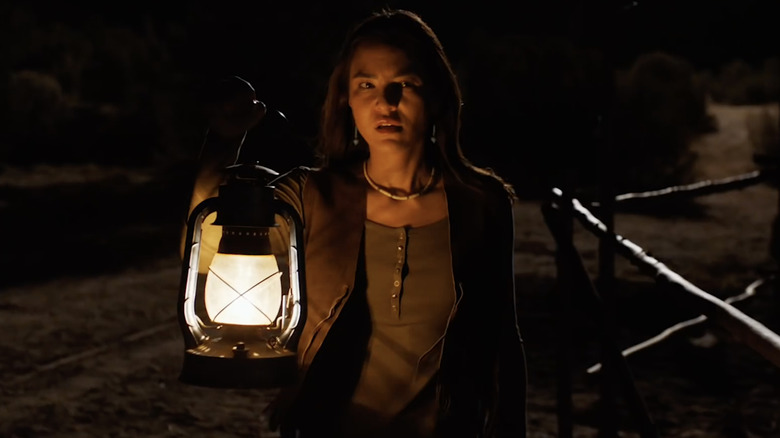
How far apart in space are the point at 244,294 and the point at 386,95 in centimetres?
50

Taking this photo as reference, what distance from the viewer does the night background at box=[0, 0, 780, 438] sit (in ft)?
18.3

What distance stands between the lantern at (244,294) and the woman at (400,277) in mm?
177

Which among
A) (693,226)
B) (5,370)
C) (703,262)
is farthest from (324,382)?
(693,226)

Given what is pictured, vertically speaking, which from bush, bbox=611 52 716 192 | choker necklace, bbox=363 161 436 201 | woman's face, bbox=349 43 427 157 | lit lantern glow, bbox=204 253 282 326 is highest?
bush, bbox=611 52 716 192

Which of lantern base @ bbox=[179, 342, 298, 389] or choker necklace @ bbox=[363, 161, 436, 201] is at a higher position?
choker necklace @ bbox=[363, 161, 436, 201]

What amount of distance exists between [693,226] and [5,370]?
991cm

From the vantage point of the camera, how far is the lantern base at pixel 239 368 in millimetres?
1659

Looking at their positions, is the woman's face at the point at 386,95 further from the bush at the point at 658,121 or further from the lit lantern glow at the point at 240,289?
the bush at the point at 658,121

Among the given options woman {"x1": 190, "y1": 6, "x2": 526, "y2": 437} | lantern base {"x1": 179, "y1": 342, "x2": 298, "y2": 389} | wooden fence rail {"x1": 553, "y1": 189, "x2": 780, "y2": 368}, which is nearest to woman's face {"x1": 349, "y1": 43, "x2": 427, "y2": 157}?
woman {"x1": 190, "y1": 6, "x2": 526, "y2": 437}

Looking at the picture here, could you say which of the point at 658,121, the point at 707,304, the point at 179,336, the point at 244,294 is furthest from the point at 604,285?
the point at 658,121

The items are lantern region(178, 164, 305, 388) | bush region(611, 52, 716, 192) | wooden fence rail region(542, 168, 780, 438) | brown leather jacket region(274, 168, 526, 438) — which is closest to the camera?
lantern region(178, 164, 305, 388)

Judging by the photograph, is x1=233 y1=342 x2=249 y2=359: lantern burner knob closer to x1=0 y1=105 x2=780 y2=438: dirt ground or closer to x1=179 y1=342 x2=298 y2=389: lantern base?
x1=179 y1=342 x2=298 y2=389: lantern base

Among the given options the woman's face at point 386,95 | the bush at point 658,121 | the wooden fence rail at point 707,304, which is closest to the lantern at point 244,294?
the woman's face at point 386,95

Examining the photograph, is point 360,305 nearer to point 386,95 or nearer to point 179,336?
point 386,95
